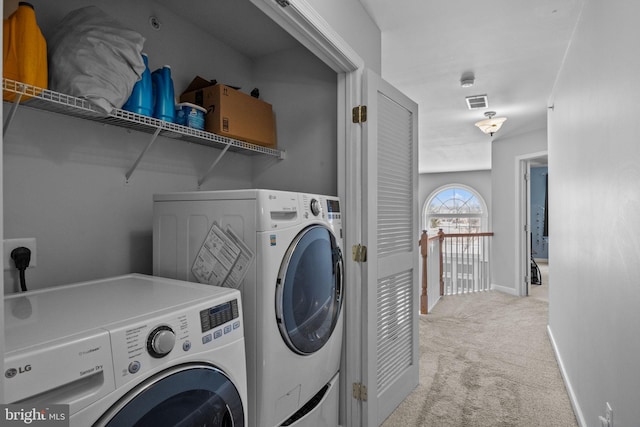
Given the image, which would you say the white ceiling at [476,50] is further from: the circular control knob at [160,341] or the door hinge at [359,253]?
the circular control knob at [160,341]

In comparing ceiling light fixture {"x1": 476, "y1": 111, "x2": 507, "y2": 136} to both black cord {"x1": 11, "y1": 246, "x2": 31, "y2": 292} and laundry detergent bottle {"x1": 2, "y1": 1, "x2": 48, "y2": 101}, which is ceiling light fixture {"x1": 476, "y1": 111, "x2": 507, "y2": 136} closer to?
laundry detergent bottle {"x1": 2, "y1": 1, "x2": 48, "y2": 101}

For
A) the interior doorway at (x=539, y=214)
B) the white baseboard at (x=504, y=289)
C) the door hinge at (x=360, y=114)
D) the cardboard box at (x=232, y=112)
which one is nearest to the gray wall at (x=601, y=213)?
the door hinge at (x=360, y=114)

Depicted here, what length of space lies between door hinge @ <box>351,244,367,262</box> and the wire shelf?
81 cm

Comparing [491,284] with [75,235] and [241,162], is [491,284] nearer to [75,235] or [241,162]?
[241,162]

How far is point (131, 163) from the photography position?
1.83 m

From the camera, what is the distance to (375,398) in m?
2.06

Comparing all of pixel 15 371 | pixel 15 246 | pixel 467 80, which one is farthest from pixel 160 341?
pixel 467 80

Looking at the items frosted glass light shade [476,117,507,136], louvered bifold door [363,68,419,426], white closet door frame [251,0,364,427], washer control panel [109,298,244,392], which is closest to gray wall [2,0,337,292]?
white closet door frame [251,0,364,427]

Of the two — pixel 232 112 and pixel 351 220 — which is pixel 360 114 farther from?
pixel 232 112

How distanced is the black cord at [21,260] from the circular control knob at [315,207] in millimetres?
1131

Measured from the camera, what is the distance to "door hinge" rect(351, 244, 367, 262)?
199 centimetres

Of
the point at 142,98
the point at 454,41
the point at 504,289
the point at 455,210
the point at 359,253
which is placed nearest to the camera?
the point at 142,98

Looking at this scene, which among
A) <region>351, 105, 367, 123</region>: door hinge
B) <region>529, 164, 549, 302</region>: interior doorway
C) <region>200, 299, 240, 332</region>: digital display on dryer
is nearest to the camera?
<region>200, 299, 240, 332</region>: digital display on dryer

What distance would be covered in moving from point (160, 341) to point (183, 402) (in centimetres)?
19
